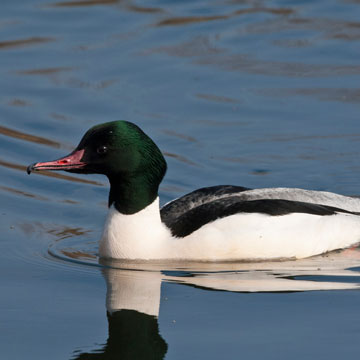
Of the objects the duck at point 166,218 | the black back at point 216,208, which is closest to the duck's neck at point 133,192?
the duck at point 166,218

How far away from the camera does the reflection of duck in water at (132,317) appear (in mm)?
7375

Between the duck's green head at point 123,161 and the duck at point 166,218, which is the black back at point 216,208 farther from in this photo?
the duck's green head at point 123,161

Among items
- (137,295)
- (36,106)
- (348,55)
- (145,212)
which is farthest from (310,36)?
(137,295)

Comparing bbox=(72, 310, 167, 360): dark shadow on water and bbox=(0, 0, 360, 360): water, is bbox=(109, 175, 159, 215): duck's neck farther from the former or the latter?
bbox=(72, 310, 167, 360): dark shadow on water

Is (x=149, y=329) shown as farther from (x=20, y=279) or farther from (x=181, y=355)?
(x=20, y=279)

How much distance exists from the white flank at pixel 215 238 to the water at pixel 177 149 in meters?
0.14

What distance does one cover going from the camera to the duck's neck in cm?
973

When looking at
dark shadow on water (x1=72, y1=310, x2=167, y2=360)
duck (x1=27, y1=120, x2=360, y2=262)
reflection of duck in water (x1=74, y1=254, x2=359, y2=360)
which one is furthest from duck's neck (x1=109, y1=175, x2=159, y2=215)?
dark shadow on water (x1=72, y1=310, x2=167, y2=360)

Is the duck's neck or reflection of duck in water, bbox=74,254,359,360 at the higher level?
the duck's neck

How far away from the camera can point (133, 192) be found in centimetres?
975

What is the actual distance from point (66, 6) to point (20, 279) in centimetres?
1183

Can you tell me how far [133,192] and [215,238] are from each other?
2.79 feet

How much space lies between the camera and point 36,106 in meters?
15.1

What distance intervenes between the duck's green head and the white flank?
163 millimetres
